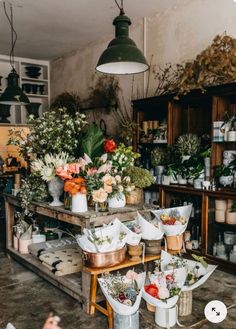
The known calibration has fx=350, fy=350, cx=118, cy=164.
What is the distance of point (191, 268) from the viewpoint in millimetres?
2914

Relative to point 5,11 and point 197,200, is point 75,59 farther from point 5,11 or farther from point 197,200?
point 197,200

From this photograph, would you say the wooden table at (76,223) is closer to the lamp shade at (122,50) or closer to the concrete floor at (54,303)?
the concrete floor at (54,303)

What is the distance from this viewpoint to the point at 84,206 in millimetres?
3096

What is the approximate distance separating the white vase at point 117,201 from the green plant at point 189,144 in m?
1.45

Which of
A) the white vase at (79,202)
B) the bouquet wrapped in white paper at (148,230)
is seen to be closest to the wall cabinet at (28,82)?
the white vase at (79,202)

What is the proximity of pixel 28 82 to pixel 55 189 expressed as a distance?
5.22 metres

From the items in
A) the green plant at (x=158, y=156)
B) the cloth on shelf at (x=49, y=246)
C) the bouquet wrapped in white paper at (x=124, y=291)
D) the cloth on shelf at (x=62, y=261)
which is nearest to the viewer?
the bouquet wrapped in white paper at (x=124, y=291)

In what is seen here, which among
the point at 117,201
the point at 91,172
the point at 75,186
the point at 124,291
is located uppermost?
the point at 91,172

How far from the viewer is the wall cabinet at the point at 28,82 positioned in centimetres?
776

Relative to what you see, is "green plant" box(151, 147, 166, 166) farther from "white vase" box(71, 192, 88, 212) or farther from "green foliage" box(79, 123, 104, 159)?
"white vase" box(71, 192, 88, 212)

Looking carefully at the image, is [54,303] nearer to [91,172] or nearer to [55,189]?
[55,189]

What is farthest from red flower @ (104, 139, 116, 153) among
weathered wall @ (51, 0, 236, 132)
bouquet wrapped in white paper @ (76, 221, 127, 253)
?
weathered wall @ (51, 0, 236, 132)

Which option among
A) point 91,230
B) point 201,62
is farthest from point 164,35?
point 91,230

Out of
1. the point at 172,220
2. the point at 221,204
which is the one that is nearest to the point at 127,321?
the point at 172,220
